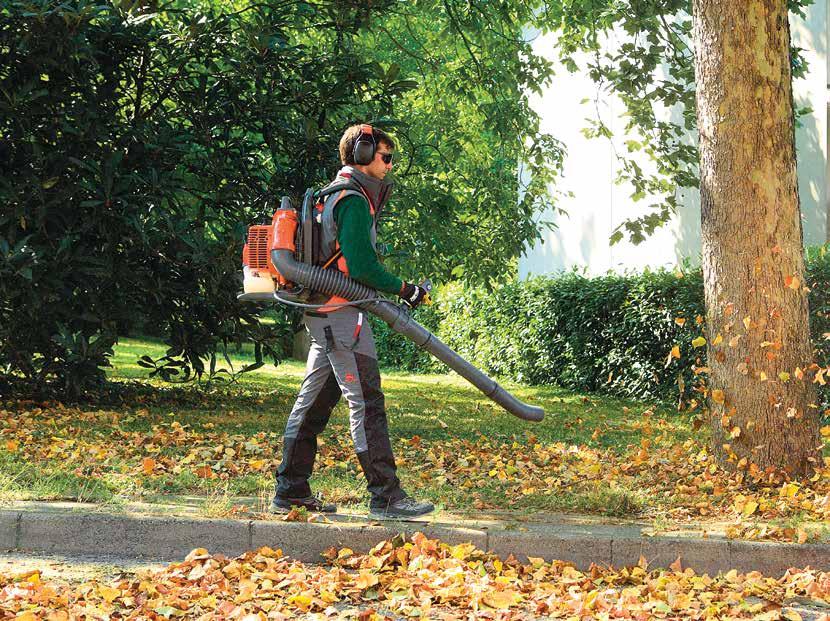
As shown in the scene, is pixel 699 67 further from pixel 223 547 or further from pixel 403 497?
pixel 223 547

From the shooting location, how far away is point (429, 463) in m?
8.06

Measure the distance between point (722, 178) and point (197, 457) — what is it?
4266 mm

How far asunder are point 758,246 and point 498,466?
252 centimetres

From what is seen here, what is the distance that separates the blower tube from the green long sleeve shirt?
0.08 meters

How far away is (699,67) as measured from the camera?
23.0 feet

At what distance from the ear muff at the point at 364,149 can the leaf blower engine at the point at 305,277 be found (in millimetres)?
258

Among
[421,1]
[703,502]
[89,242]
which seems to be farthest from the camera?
[421,1]

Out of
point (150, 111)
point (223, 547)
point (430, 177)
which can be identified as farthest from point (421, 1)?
point (223, 547)

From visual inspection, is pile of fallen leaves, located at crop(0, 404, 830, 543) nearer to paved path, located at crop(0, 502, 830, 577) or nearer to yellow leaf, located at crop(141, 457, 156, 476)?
yellow leaf, located at crop(141, 457, 156, 476)

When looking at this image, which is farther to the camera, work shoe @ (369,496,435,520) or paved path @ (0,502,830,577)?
work shoe @ (369,496,435,520)

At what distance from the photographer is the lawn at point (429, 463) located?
614 centimetres

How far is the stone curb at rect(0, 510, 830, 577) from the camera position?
209 inches

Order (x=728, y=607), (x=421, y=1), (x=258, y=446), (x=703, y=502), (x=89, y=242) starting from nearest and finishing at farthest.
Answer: (x=728, y=607) → (x=703, y=502) → (x=258, y=446) → (x=89, y=242) → (x=421, y=1)

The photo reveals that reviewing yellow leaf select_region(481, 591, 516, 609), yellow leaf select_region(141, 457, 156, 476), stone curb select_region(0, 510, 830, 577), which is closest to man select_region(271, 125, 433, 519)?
stone curb select_region(0, 510, 830, 577)
